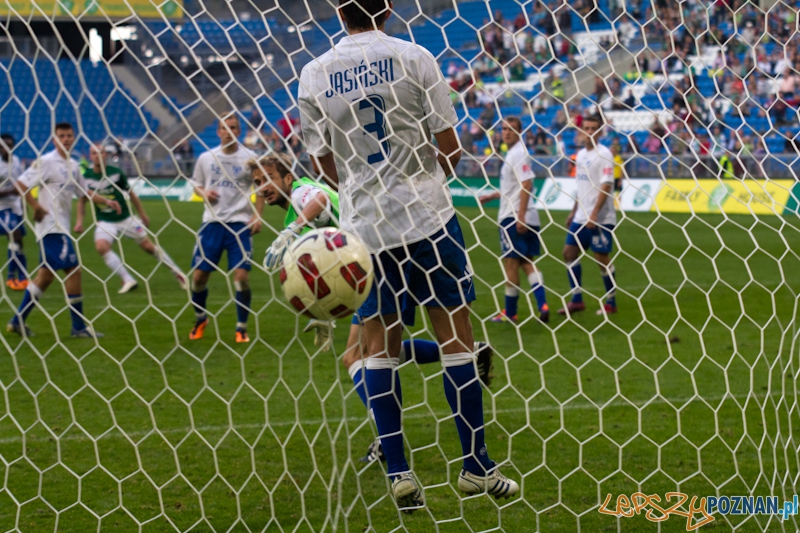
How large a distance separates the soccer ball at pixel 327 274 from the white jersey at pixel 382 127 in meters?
0.38

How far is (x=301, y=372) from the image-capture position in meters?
5.73

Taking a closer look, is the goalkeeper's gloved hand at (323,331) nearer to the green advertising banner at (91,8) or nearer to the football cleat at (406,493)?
the football cleat at (406,493)

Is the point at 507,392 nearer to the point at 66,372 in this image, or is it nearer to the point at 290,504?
the point at 290,504

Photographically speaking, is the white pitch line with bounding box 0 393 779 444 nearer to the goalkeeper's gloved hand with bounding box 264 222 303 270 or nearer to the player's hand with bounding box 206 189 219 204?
the goalkeeper's gloved hand with bounding box 264 222 303 270

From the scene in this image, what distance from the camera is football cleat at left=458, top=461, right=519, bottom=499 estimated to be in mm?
3389

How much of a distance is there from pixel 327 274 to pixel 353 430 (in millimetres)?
1849

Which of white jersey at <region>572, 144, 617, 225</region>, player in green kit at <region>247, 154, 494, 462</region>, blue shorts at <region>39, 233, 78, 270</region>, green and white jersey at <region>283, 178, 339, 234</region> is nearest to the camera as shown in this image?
player in green kit at <region>247, 154, 494, 462</region>

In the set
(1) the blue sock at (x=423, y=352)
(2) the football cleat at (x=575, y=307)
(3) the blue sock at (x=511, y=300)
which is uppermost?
(1) the blue sock at (x=423, y=352)

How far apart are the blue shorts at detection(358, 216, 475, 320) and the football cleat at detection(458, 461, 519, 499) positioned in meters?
0.64

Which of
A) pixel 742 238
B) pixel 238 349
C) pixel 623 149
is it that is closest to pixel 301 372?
pixel 238 349

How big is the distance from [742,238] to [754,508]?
11.0m

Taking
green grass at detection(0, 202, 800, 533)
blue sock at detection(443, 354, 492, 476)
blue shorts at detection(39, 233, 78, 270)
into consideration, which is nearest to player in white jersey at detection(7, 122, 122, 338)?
blue shorts at detection(39, 233, 78, 270)

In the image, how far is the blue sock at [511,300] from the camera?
23.6 feet

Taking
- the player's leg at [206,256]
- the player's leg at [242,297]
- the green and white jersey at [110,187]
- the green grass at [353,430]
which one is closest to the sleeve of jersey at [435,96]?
the green grass at [353,430]
